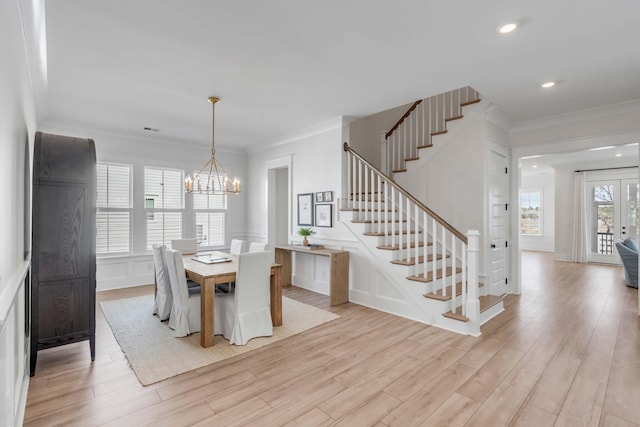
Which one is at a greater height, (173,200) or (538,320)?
(173,200)

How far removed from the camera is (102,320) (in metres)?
3.78

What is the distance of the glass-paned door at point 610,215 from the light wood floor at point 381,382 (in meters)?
5.43

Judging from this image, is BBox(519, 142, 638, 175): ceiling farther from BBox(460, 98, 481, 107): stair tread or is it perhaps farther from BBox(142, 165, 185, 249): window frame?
BBox(142, 165, 185, 249): window frame

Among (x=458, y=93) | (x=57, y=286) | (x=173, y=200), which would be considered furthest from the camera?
(x=173, y=200)

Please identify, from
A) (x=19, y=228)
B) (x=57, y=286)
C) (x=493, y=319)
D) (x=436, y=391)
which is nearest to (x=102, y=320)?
(x=57, y=286)

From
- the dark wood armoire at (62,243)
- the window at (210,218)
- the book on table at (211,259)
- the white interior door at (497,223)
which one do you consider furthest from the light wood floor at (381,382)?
the window at (210,218)

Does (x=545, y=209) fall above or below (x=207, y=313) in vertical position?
above

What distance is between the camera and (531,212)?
10461 mm

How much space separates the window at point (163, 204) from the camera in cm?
Answer: 576

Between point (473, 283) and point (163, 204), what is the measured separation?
538 centimetres

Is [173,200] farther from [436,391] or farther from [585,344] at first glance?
[585,344]

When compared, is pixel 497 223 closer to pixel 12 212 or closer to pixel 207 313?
pixel 207 313

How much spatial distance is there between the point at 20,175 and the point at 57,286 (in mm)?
1011

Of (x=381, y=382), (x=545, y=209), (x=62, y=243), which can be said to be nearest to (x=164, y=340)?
(x=62, y=243)
